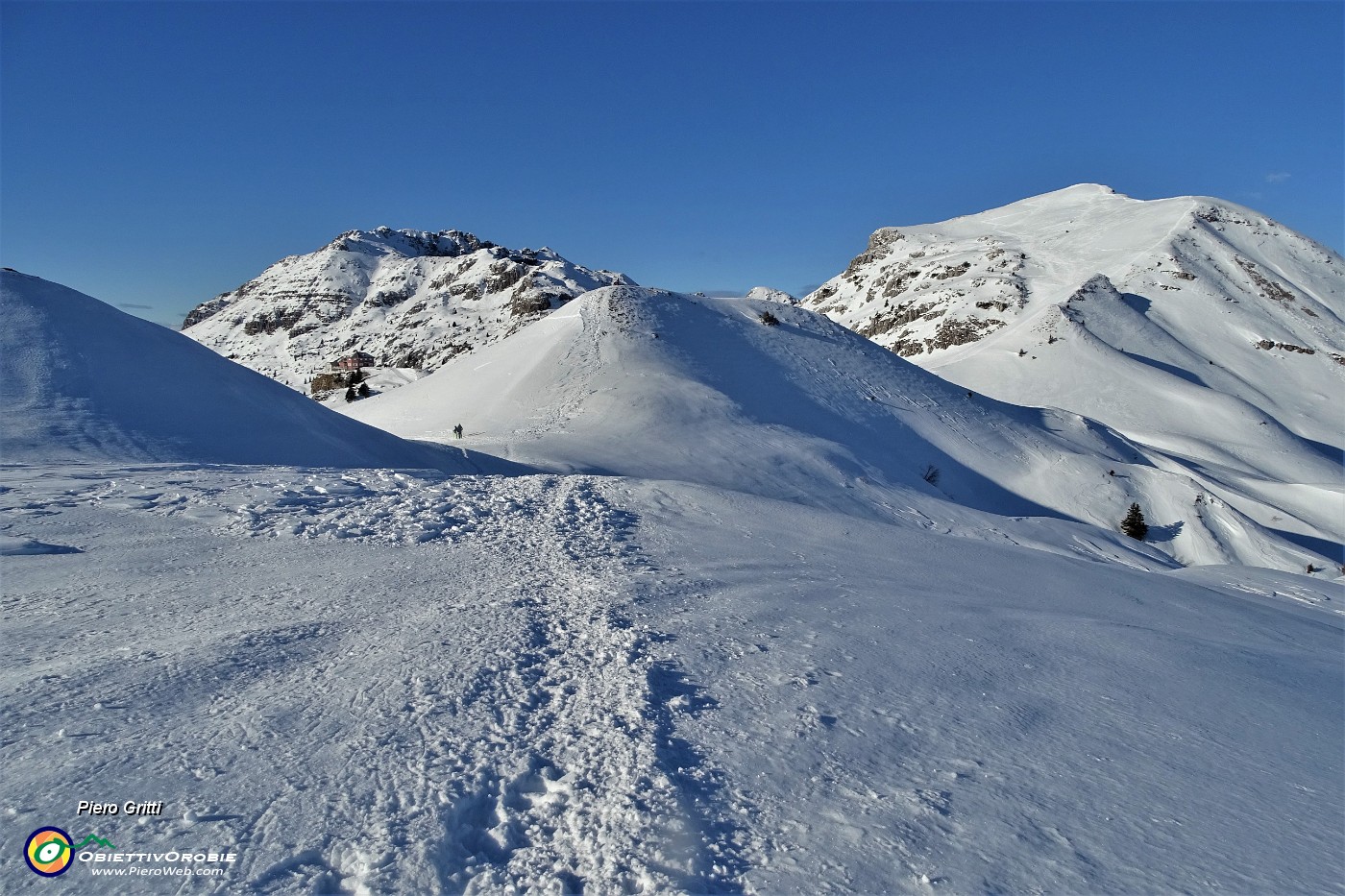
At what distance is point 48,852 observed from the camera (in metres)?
2.97

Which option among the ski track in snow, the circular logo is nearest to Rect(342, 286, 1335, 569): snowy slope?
the ski track in snow

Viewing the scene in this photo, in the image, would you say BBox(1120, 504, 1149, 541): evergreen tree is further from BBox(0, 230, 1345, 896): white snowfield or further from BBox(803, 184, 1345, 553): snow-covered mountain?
BBox(0, 230, 1345, 896): white snowfield

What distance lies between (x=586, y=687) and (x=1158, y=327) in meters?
83.5

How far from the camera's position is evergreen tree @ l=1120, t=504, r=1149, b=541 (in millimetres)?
25438

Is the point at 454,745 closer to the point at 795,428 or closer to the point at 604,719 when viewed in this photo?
the point at 604,719

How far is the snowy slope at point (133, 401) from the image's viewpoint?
11070 millimetres

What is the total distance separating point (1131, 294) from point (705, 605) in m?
87.5

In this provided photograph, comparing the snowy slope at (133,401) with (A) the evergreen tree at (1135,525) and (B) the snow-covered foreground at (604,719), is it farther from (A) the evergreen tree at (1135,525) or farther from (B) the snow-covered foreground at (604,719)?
(A) the evergreen tree at (1135,525)

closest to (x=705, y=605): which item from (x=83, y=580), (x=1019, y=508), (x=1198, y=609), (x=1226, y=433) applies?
(x=83, y=580)

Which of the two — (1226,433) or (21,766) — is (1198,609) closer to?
(21,766)

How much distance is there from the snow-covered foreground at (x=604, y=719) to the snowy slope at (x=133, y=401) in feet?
9.45

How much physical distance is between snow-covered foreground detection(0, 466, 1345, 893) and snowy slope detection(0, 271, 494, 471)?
2881 millimetres

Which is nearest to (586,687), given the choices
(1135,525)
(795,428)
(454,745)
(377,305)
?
(454,745)

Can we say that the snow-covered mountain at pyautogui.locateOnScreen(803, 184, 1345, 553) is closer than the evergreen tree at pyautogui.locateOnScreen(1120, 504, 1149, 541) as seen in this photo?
No
